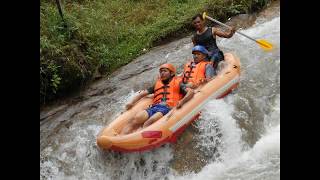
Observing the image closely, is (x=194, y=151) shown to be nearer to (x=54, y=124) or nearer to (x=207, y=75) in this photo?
(x=207, y=75)

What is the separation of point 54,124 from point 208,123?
7.13 ft

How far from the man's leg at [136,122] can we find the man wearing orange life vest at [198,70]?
817 millimetres

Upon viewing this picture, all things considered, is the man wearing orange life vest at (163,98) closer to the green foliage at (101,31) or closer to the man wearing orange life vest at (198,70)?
the man wearing orange life vest at (198,70)

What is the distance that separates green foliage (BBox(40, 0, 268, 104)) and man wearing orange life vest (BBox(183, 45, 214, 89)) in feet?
6.37

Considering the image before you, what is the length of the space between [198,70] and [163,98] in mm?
728

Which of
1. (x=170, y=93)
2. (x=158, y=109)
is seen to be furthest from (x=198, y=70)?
(x=158, y=109)

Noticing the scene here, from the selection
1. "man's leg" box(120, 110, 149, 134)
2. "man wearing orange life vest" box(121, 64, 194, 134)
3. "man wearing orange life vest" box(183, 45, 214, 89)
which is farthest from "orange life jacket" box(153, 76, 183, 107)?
"man's leg" box(120, 110, 149, 134)

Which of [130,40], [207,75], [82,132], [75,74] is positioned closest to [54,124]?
[82,132]

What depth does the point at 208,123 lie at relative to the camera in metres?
6.38

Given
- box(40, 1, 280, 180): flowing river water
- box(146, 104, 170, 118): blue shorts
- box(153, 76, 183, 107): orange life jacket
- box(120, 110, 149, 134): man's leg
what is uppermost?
box(153, 76, 183, 107): orange life jacket

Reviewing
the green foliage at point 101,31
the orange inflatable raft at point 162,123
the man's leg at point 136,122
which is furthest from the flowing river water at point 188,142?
the green foliage at point 101,31

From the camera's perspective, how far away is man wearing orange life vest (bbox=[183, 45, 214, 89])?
6719 mm

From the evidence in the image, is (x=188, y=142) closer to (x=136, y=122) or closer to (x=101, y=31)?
(x=136, y=122)

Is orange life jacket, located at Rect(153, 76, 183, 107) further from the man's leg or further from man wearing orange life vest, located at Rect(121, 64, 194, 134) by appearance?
the man's leg
